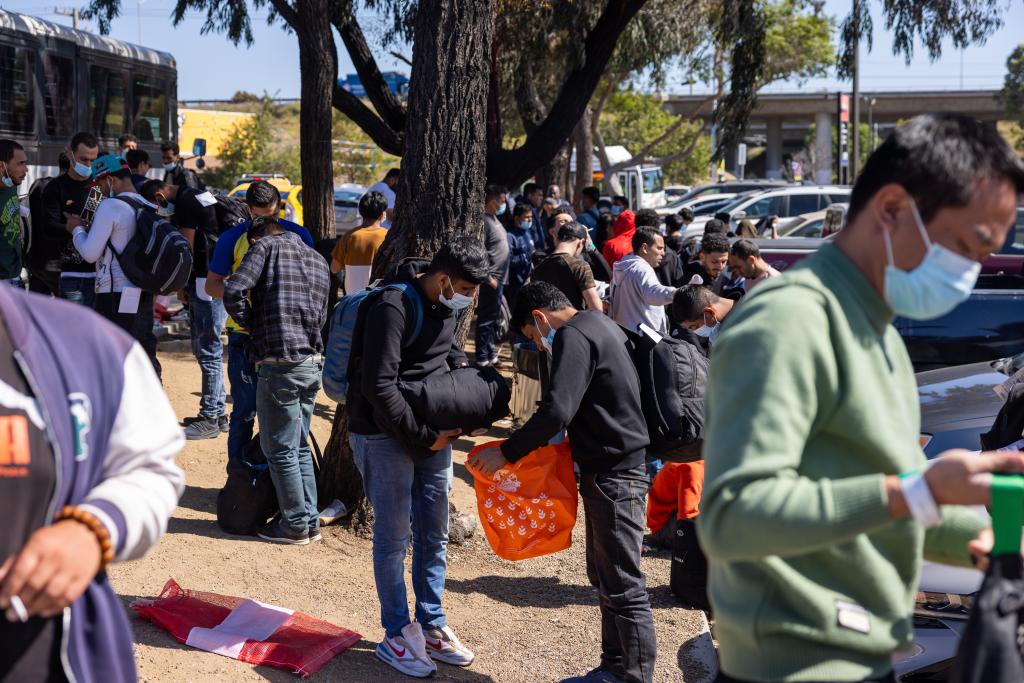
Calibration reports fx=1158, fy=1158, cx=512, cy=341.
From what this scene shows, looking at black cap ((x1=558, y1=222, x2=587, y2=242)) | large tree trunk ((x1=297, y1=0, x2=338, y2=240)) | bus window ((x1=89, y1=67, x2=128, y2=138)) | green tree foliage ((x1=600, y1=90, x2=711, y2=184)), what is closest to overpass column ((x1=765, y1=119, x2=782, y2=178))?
green tree foliage ((x1=600, y1=90, x2=711, y2=184))

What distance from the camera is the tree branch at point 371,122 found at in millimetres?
11852

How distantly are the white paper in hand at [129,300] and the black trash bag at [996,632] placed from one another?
21.9 ft

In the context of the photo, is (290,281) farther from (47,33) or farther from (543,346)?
(47,33)

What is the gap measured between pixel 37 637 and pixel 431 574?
335cm

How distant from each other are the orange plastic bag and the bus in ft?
35.2

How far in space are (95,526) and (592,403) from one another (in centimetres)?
309

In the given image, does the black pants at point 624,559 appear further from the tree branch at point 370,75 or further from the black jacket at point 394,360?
the tree branch at point 370,75

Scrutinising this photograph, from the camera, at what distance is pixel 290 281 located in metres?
6.48

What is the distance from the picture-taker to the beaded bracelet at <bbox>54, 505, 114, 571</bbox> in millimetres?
1916

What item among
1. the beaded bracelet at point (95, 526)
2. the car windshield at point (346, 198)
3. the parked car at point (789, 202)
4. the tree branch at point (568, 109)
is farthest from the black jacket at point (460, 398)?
the car windshield at point (346, 198)

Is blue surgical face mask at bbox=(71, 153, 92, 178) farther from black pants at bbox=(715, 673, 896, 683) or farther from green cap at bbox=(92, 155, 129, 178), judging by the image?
black pants at bbox=(715, 673, 896, 683)

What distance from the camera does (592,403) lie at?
4.83m

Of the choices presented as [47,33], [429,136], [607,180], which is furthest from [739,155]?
[429,136]

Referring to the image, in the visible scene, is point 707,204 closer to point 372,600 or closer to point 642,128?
A: point 642,128
